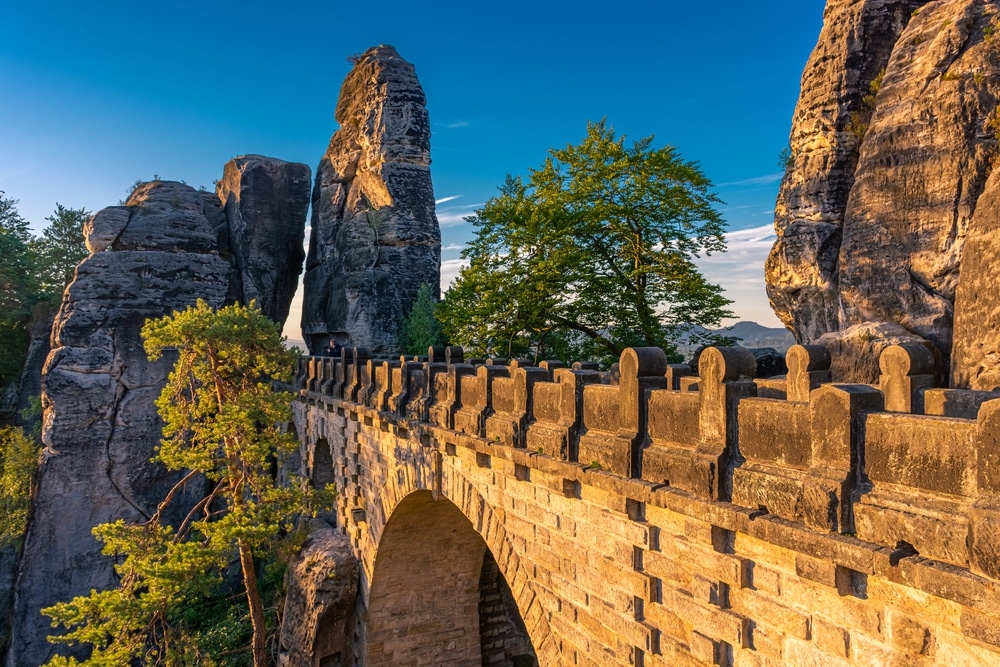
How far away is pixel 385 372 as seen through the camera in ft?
39.3

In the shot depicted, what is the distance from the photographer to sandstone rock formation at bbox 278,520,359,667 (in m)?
13.3

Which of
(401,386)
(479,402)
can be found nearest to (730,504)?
(479,402)

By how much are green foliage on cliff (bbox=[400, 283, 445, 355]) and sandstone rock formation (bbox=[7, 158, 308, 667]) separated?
27.9 feet

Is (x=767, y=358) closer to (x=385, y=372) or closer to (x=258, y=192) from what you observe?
(x=385, y=372)

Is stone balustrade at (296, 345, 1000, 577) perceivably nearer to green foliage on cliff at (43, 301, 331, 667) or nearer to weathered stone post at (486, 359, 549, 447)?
weathered stone post at (486, 359, 549, 447)

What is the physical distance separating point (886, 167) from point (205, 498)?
15.7 metres

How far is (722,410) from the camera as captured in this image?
14.9 feet

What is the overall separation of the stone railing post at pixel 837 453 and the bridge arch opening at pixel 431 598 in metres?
9.11

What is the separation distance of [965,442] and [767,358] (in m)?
11.7

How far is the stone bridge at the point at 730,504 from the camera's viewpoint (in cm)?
326

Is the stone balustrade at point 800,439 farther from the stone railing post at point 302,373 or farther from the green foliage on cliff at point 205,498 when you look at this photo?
the stone railing post at point 302,373

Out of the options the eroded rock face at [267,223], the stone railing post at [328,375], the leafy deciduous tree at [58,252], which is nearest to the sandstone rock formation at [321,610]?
the stone railing post at [328,375]

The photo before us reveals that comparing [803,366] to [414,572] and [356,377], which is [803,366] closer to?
[414,572]

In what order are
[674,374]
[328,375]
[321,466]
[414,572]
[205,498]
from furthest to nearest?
[321,466] → [328,375] → [414,572] → [205,498] → [674,374]
